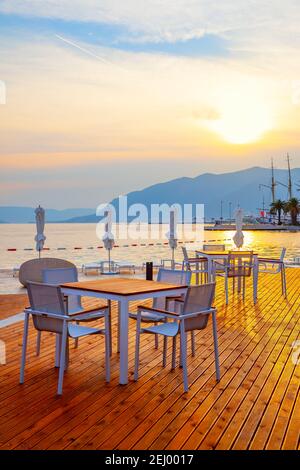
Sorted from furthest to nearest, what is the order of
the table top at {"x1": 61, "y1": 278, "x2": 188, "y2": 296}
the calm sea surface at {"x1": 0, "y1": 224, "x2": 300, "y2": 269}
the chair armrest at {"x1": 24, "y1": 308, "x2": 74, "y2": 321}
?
the calm sea surface at {"x1": 0, "y1": 224, "x2": 300, "y2": 269} → the table top at {"x1": 61, "y1": 278, "x2": 188, "y2": 296} → the chair armrest at {"x1": 24, "y1": 308, "x2": 74, "y2": 321}

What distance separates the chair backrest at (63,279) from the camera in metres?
4.75

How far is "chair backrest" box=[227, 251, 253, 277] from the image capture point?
25.8 feet

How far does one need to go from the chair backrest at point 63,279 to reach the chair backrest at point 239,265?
3554 mm

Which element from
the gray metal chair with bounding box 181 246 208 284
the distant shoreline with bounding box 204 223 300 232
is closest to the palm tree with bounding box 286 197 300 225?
the distant shoreline with bounding box 204 223 300 232

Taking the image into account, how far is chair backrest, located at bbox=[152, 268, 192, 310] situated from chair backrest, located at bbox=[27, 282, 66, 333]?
3.83ft

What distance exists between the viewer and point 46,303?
3826 millimetres

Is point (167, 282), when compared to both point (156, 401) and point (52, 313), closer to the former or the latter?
point (52, 313)

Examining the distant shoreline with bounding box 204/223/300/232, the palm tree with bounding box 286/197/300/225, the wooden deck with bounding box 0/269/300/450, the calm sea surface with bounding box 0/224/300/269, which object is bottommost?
the wooden deck with bounding box 0/269/300/450

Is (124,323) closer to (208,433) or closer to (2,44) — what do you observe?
(208,433)

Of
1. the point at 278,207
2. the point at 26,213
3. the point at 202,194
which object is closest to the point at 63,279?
the point at 278,207

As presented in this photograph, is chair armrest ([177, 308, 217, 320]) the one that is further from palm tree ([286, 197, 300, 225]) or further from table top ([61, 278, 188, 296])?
palm tree ([286, 197, 300, 225])

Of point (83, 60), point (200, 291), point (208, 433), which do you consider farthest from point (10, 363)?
point (83, 60)

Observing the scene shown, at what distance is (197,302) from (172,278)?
842mm

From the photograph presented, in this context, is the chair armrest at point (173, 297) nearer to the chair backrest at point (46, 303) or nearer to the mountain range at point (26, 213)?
the chair backrest at point (46, 303)
